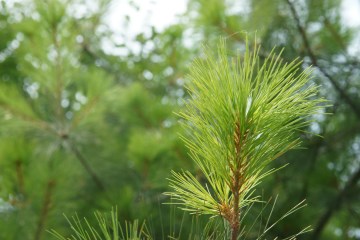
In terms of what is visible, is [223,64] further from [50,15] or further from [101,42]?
[101,42]

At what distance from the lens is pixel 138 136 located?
2152 millimetres

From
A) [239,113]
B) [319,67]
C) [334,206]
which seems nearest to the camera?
[239,113]

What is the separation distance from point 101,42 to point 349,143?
1455 millimetres

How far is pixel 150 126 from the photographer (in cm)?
282

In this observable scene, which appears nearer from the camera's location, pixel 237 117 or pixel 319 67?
pixel 237 117

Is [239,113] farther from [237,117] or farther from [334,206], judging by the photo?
[334,206]

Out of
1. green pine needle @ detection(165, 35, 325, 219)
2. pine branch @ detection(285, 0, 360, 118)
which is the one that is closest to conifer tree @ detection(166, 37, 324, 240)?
green pine needle @ detection(165, 35, 325, 219)

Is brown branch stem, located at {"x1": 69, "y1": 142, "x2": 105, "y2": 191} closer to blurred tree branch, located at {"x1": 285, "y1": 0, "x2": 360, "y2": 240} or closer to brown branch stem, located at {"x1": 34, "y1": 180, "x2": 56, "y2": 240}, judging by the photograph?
brown branch stem, located at {"x1": 34, "y1": 180, "x2": 56, "y2": 240}

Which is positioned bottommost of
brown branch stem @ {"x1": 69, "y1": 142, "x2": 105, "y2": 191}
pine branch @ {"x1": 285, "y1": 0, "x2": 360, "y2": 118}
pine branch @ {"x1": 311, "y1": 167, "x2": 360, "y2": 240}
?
pine branch @ {"x1": 311, "y1": 167, "x2": 360, "y2": 240}

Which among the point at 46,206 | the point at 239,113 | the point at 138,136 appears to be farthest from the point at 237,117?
the point at 138,136

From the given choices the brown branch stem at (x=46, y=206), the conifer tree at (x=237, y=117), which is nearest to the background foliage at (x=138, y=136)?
the brown branch stem at (x=46, y=206)

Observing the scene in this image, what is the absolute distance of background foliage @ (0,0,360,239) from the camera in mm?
1935

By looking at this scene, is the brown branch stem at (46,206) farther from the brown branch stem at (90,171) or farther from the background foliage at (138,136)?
the brown branch stem at (90,171)

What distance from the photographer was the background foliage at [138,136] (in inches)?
76.2
